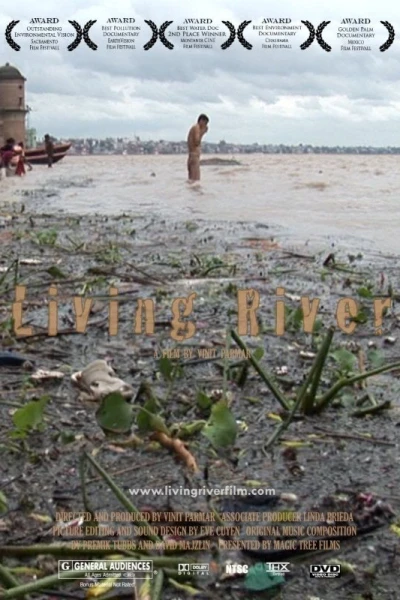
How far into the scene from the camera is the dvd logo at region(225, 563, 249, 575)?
1458 millimetres

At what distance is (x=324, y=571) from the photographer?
1473mm

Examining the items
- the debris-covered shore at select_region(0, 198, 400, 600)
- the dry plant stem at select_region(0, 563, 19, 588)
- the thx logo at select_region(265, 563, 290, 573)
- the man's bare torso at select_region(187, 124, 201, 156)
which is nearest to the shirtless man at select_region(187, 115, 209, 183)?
the man's bare torso at select_region(187, 124, 201, 156)

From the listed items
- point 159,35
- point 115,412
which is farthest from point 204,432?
point 159,35

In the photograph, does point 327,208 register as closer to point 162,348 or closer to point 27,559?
point 162,348

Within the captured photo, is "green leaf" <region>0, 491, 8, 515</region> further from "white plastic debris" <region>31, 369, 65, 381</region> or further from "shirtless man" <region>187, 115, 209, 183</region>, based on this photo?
"shirtless man" <region>187, 115, 209, 183</region>

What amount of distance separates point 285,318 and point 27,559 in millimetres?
2090

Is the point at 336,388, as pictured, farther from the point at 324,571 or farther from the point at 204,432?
the point at 324,571

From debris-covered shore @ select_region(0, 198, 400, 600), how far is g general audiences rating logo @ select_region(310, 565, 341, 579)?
0.6 inches

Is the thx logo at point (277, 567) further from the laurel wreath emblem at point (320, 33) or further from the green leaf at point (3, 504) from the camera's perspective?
the laurel wreath emblem at point (320, 33)

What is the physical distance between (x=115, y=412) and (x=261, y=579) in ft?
2.13

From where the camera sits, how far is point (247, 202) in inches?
495

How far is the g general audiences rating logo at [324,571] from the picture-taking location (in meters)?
1.46

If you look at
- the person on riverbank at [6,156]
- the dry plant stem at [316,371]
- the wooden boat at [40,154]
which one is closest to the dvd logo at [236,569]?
the dry plant stem at [316,371]

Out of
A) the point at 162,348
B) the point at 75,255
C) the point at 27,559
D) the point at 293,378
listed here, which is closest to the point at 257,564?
the point at 27,559
